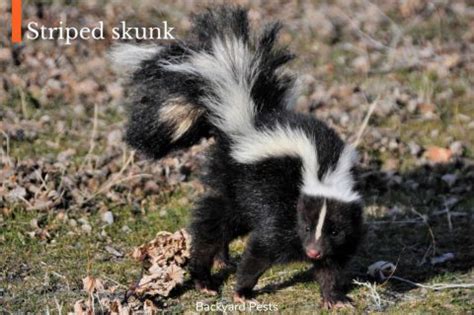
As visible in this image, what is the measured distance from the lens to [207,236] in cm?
651

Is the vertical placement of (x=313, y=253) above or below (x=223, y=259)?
above

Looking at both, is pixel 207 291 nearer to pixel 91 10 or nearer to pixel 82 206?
pixel 82 206

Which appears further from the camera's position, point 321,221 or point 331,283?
point 331,283

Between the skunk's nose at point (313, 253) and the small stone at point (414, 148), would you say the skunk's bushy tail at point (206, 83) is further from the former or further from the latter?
the small stone at point (414, 148)

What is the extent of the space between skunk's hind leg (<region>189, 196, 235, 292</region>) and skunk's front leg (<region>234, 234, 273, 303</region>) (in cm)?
35

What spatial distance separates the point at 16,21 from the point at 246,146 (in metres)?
7.06

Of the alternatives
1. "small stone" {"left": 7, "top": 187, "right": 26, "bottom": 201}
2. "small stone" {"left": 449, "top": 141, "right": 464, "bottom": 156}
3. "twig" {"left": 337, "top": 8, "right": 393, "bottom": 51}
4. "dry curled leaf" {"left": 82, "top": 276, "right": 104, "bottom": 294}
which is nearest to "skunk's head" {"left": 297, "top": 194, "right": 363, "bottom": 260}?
"dry curled leaf" {"left": 82, "top": 276, "right": 104, "bottom": 294}

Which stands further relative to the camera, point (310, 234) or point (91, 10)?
point (91, 10)

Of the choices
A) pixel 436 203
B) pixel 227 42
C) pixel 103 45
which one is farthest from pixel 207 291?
pixel 103 45

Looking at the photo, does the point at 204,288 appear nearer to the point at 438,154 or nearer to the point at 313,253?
the point at 313,253

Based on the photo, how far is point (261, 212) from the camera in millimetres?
6129

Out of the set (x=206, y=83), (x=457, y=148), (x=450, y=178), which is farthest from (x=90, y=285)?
(x=457, y=148)

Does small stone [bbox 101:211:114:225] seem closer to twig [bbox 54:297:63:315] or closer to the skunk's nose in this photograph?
twig [bbox 54:297:63:315]

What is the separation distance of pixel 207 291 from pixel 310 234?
41.4 inches
